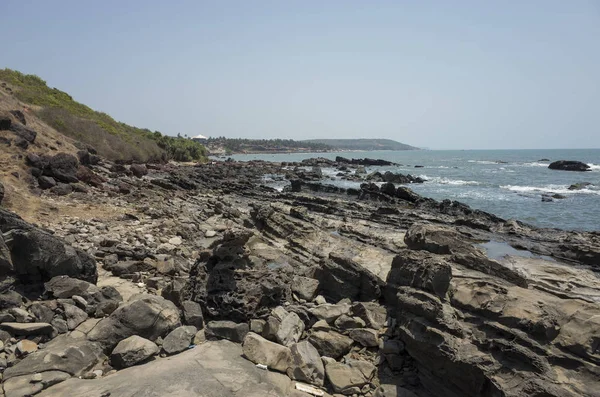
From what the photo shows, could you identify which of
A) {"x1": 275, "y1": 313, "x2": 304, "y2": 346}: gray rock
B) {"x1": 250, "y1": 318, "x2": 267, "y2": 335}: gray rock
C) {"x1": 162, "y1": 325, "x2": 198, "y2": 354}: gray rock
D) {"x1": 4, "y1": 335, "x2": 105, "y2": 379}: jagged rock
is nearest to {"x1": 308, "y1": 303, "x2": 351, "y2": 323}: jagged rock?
{"x1": 275, "y1": 313, "x2": 304, "y2": 346}: gray rock

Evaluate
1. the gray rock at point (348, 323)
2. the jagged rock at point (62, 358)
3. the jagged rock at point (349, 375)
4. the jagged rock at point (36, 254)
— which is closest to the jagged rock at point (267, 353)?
the jagged rock at point (349, 375)

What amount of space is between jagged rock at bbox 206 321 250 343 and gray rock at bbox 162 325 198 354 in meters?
0.37

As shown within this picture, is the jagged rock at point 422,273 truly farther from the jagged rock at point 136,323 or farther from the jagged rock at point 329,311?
the jagged rock at point 136,323

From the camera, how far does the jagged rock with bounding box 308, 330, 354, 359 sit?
696cm

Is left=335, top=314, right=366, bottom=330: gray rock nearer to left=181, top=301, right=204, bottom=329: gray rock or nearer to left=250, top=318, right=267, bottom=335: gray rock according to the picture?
left=250, top=318, right=267, bottom=335: gray rock

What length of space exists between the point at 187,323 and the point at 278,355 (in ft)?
7.06

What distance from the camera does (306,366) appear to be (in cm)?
617

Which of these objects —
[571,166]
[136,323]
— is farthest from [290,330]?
[571,166]

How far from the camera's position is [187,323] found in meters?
7.31

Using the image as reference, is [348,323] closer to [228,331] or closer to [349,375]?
[349,375]

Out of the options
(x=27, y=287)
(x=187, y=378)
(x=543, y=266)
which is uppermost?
(x=27, y=287)

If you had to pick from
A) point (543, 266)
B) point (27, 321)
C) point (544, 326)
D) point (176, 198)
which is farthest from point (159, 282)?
point (176, 198)

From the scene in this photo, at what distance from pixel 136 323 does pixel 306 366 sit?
3.18 metres

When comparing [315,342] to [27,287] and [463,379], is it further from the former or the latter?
[27,287]
